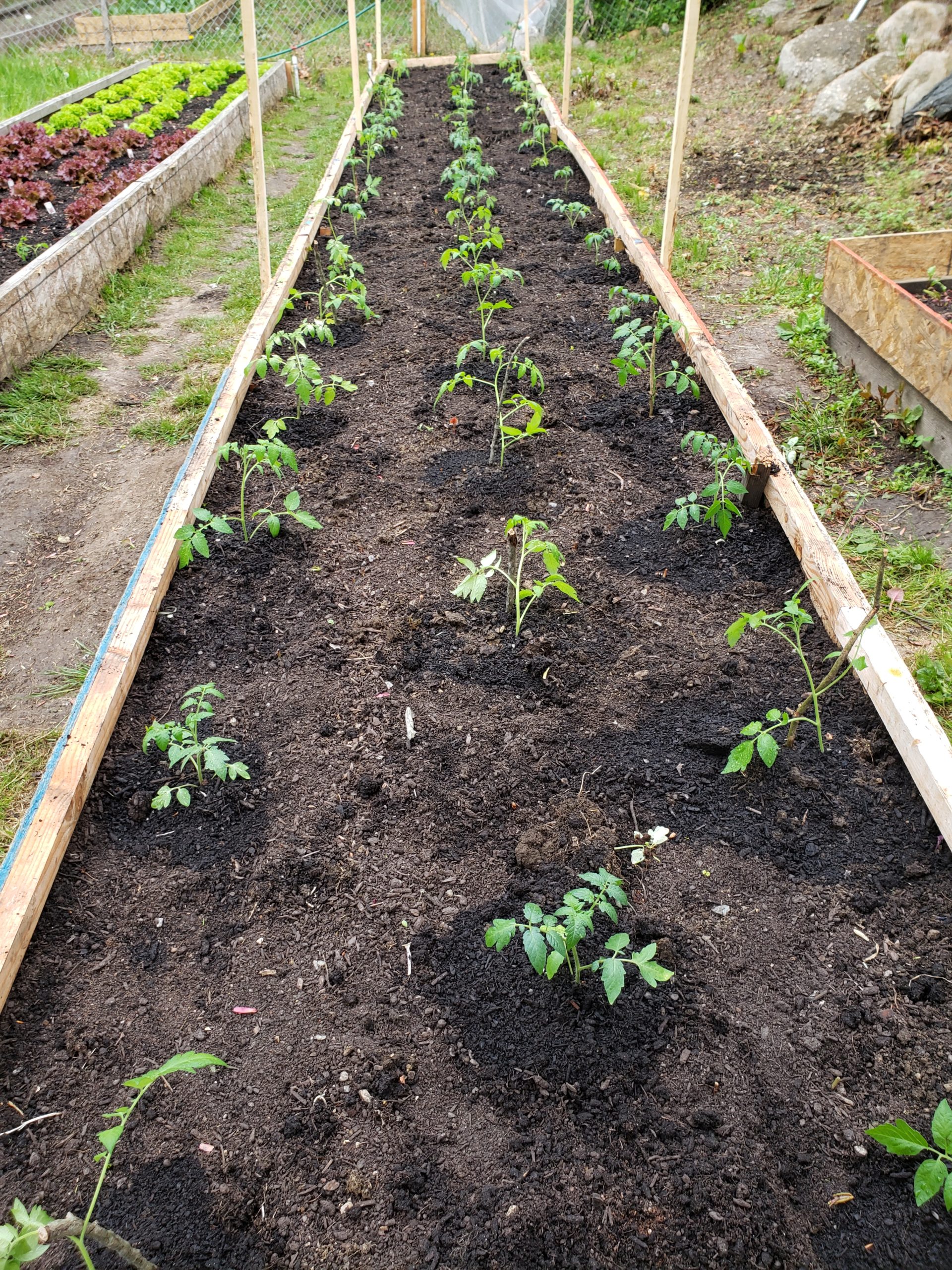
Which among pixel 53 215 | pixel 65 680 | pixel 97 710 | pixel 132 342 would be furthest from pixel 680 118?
pixel 53 215

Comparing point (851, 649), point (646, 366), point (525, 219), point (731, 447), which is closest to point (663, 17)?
point (525, 219)

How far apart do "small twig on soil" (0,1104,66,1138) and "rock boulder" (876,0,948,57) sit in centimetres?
1023

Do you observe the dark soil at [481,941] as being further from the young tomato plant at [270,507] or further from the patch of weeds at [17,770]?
the patch of weeds at [17,770]

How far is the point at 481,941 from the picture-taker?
193 centimetres

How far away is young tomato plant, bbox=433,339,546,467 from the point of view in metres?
3.30

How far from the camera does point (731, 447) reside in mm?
3189

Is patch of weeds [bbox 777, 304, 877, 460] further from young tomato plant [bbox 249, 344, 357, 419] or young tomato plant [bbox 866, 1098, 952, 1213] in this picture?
young tomato plant [bbox 866, 1098, 952, 1213]

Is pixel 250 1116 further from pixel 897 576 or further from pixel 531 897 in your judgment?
pixel 897 576

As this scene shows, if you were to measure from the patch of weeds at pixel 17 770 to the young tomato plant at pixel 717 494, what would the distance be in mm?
2135

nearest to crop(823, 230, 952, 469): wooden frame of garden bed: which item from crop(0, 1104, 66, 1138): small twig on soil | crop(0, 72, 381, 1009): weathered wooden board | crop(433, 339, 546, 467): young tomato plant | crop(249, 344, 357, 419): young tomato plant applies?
crop(433, 339, 546, 467): young tomato plant

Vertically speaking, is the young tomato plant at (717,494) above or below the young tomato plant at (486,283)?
below

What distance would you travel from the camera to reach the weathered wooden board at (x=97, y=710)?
1.90m

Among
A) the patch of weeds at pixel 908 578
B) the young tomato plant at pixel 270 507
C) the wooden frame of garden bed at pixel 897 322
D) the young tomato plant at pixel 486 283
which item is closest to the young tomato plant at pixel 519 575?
the young tomato plant at pixel 270 507

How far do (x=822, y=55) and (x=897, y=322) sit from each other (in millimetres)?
7304
